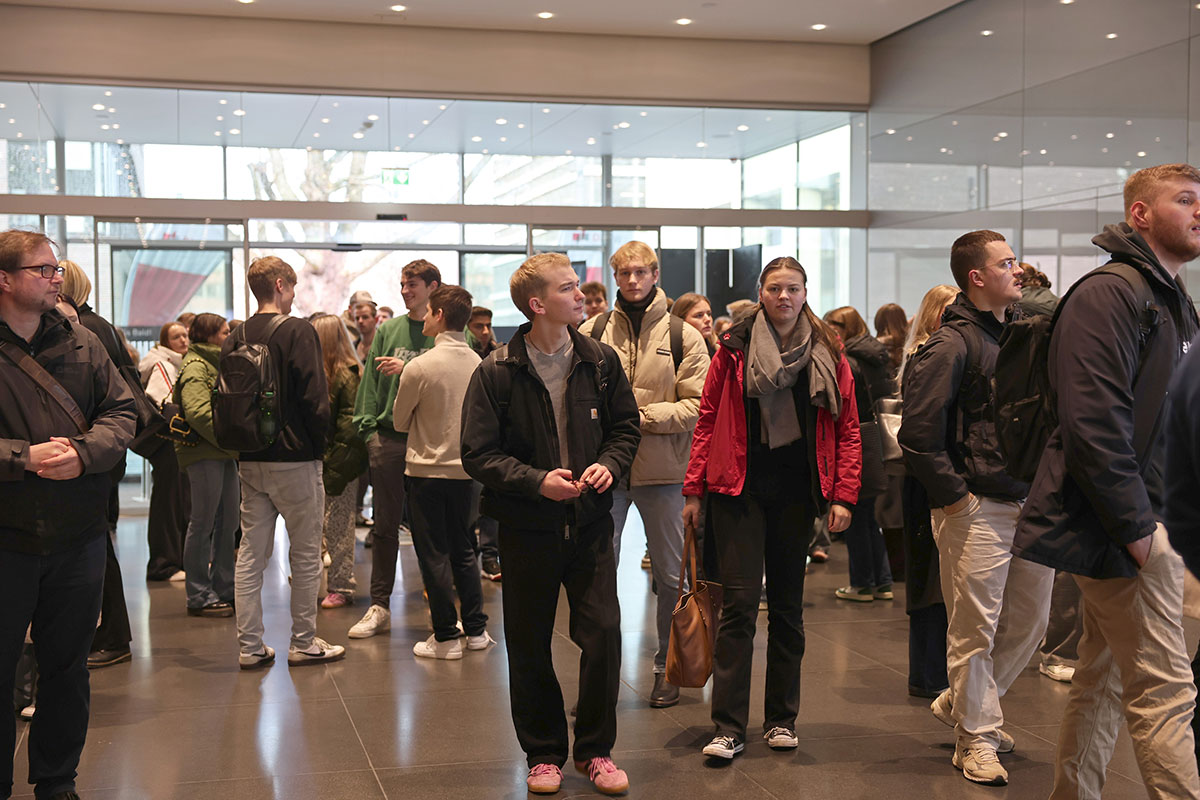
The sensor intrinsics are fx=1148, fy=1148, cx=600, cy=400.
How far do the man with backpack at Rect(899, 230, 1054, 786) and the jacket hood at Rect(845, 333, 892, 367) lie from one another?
2813 mm

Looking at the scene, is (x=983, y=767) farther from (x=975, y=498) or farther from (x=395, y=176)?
(x=395, y=176)

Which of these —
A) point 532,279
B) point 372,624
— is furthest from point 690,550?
point 372,624

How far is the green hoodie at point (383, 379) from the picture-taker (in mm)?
6594

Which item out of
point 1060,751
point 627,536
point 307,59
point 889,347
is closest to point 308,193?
point 307,59

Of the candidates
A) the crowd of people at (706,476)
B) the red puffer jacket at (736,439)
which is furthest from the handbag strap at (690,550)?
the red puffer jacket at (736,439)

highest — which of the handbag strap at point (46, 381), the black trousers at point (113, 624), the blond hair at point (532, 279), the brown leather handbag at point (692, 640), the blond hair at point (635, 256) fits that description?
the blond hair at point (635, 256)

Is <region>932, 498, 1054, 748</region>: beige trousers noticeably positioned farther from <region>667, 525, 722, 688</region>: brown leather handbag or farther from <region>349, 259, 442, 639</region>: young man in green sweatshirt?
<region>349, 259, 442, 639</region>: young man in green sweatshirt

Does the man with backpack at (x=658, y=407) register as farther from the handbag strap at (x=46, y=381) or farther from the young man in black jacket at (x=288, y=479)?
the handbag strap at (x=46, y=381)

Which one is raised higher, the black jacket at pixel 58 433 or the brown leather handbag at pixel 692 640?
the black jacket at pixel 58 433

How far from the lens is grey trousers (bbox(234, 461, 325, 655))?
5680 millimetres

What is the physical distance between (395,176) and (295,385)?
8103 mm

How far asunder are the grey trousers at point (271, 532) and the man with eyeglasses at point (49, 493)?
188cm

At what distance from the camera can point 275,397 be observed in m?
5.54

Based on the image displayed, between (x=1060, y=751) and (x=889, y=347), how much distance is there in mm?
4758
